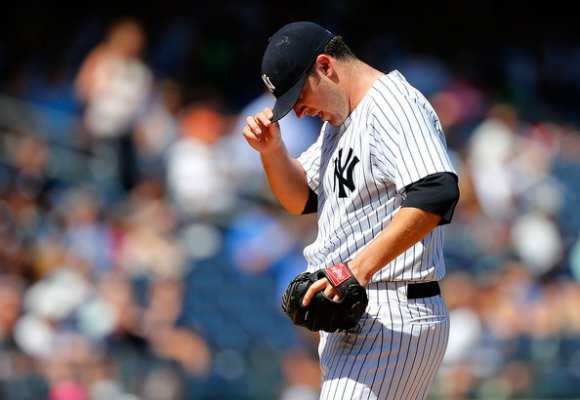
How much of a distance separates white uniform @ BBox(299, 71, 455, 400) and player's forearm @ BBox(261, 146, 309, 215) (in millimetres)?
283

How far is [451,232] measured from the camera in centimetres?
897

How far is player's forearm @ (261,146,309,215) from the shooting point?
143 inches

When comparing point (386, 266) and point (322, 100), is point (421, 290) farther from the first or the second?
point (322, 100)

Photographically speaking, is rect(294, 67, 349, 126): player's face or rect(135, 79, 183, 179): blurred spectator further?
rect(135, 79, 183, 179): blurred spectator

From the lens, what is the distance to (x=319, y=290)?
3184 millimetres

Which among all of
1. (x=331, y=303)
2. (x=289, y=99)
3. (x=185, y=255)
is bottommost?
(x=331, y=303)

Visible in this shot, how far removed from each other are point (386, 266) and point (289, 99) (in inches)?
22.6

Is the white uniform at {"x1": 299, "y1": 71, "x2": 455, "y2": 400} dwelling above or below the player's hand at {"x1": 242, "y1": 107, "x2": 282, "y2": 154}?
below

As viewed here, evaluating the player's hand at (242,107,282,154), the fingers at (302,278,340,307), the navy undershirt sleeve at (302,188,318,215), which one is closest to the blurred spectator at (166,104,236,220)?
the navy undershirt sleeve at (302,188,318,215)

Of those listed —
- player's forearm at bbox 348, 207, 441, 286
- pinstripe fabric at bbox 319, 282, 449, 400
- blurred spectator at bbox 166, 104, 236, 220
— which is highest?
blurred spectator at bbox 166, 104, 236, 220

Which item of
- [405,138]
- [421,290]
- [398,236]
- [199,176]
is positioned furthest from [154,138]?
[398,236]

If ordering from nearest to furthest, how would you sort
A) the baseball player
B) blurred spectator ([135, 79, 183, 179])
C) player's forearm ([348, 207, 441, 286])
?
1. player's forearm ([348, 207, 441, 286])
2. the baseball player
3. blurred spectator ([135, 79, 183, 179])

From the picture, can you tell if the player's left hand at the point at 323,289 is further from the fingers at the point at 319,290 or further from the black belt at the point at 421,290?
the black belt at the point at 421,290

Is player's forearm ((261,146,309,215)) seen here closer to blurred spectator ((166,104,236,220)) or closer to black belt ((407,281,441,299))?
black belt ((407,281,441,299))
